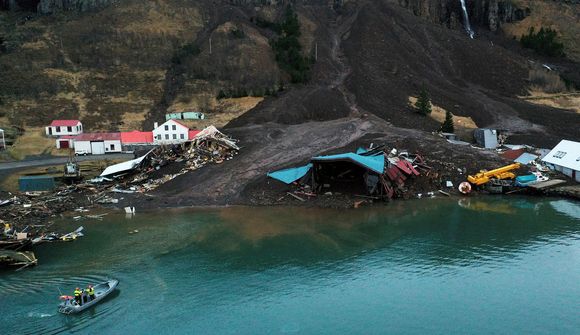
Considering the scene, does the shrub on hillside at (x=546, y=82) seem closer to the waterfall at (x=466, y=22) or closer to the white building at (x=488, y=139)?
the waterfall at (x=466, y=22)

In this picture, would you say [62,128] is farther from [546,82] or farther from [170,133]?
[546,82]

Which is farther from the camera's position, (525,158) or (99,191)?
(525,158)

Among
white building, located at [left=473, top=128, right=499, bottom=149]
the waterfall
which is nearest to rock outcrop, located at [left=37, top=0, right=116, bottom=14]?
the waterfall

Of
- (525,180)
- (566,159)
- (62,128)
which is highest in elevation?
(62,128)

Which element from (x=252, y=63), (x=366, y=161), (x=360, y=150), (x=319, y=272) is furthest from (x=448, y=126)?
(x=319, y=272)

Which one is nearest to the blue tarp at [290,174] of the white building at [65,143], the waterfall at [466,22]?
the white building at [65,143]

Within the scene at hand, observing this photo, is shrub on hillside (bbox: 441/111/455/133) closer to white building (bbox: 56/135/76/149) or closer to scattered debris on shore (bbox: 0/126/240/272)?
scattered debris on shore (bbox: 0/126/240/272)

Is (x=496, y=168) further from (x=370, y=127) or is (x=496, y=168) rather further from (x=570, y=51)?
(x=570, y=51)
